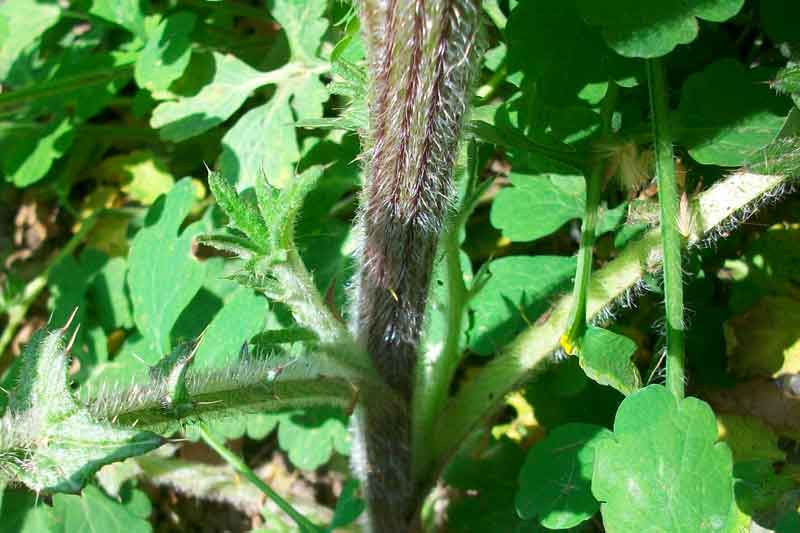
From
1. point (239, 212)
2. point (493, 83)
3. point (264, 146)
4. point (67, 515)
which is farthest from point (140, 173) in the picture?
point (239, 212)

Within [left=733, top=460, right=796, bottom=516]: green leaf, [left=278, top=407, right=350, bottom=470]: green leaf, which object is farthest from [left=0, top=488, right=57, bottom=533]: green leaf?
[left=733, top=460, right=796, bottom=516]: green leaf

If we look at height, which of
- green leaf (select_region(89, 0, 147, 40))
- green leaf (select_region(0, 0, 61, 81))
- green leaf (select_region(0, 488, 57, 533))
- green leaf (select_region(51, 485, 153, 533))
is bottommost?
green leaf (select_region(51, 485, 153, 533))

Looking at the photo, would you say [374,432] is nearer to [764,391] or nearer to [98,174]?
[764,391]

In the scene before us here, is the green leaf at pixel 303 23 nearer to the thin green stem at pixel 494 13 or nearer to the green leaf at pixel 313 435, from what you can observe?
the thin green stem at pixel 494 13

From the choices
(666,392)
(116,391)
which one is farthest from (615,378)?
(116,391)

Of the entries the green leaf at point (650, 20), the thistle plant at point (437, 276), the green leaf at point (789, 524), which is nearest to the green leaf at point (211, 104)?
the thistle plant at point (437, 276)

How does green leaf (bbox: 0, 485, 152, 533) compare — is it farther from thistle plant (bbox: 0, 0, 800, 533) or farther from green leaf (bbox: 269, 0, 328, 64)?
green leaf (bbox: 269, 0, 328, 64)
